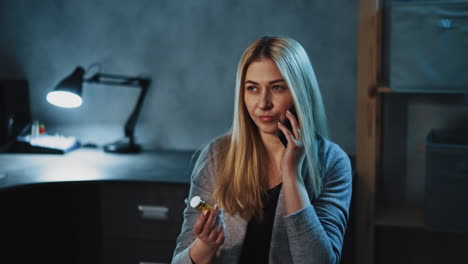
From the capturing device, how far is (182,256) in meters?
1.53

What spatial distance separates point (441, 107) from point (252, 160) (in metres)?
1.06

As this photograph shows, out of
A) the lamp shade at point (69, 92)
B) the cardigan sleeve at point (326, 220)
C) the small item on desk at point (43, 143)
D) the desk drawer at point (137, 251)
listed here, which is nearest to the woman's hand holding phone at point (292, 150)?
the cardigan sleeve at point (326, 220)

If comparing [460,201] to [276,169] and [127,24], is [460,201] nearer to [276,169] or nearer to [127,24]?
[276,169]

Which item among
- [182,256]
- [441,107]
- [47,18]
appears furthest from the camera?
[47,18]

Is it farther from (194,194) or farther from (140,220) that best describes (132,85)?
(194,194)

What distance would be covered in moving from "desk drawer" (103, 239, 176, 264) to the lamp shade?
0.63 meters

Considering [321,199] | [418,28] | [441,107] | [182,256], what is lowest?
[182,256]

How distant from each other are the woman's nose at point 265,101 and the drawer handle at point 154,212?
69cm

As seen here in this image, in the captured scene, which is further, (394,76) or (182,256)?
(394,76)

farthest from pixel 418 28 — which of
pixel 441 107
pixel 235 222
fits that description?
pixel 235 222

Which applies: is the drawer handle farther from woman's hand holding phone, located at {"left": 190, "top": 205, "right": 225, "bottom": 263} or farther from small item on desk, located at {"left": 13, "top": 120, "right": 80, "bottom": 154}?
small item on desk, located at {"left": 13, "top": 120, "right": 80, "bottom": 154}

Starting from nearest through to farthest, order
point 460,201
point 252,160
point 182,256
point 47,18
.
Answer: point 182,256, point 252,160, point 460,201, point 47,18

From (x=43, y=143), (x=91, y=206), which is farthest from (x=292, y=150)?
(x=43, y=143)

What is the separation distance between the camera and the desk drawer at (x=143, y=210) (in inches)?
80.5
